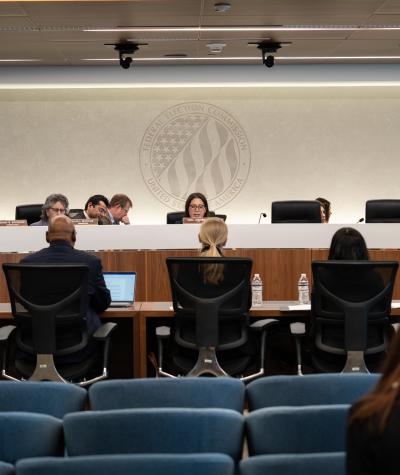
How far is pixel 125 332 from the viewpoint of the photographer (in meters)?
6.50

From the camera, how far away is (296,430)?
2352 mm

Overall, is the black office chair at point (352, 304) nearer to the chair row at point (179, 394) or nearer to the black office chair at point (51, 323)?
the black office chair at point (51, 323)

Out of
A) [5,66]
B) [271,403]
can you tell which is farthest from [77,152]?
[271,403]

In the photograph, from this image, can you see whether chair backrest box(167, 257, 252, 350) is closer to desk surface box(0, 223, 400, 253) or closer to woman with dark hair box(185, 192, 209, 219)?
desk surface box(0, 223, 400, 253)

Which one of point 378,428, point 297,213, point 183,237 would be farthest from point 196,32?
point 378,428

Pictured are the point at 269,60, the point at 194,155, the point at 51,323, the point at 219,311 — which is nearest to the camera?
the point at 51,323

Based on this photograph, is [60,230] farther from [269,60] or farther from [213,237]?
[269,60]

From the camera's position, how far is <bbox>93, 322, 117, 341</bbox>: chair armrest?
5.23 metres

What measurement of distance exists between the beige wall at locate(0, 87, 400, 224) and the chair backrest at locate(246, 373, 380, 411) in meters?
9.45

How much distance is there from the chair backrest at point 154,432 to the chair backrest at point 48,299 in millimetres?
2720

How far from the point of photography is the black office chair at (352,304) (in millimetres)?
5102

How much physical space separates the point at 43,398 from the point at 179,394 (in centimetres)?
44

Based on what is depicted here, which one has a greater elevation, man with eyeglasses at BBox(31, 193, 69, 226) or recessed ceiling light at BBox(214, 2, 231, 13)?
recessed ceiling light at BBox(214, 2, 231, 13)

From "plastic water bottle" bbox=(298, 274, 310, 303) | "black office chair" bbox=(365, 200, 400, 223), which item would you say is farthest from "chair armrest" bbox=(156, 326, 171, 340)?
"black office chair" bbox=(365, 200, 400, 223)
